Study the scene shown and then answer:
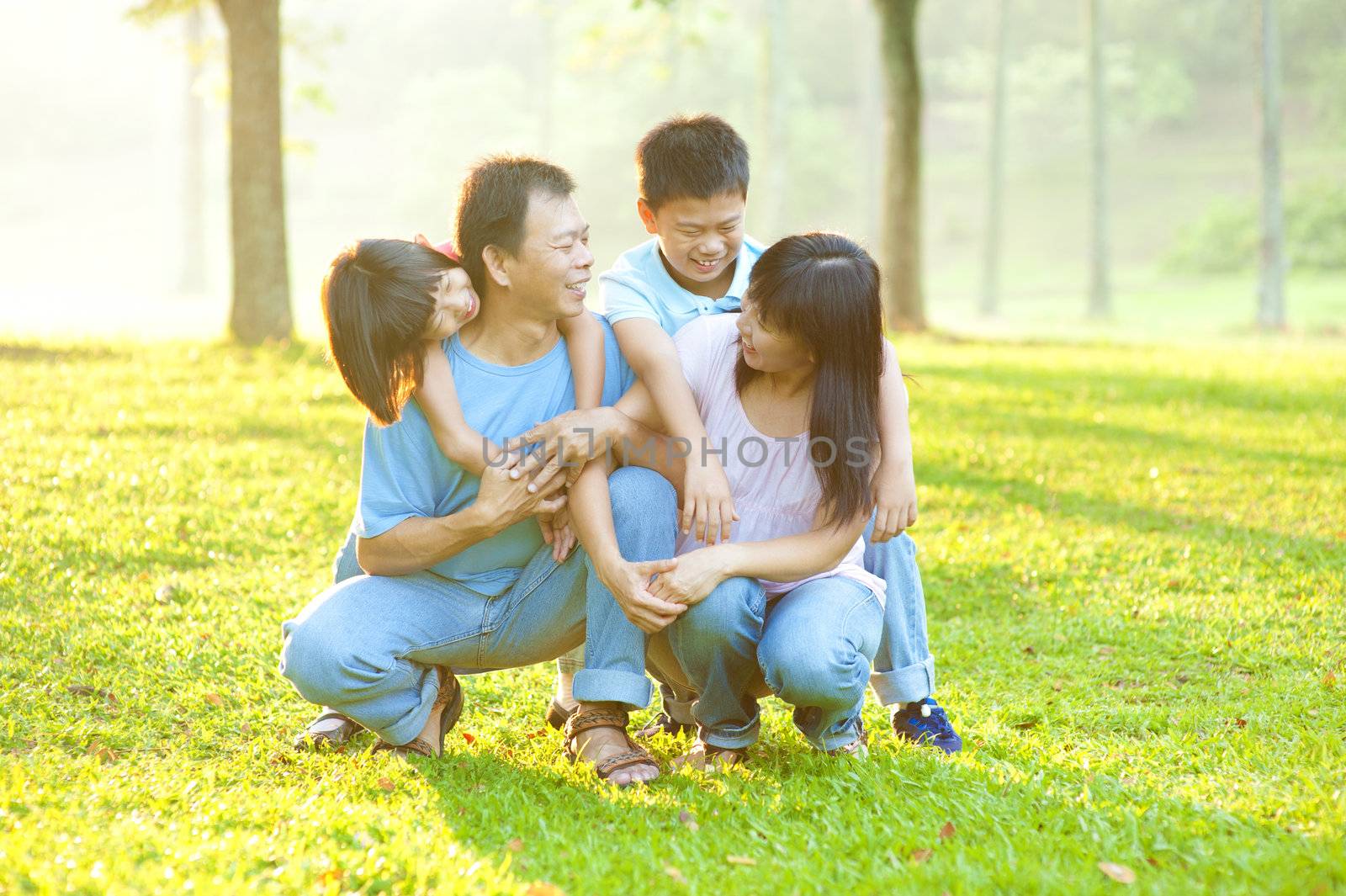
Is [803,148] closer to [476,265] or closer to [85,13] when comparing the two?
[85,13]

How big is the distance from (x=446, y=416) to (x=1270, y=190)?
774 inches

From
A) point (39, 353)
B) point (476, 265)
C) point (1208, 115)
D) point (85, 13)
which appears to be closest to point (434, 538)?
point (476, 265)

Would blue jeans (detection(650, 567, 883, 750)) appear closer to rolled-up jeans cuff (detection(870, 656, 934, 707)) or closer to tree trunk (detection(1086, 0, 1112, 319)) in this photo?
rolled-up jeans cuff (detection(870, 656, 934, 707))

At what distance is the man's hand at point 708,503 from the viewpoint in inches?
125

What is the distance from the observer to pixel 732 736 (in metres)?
3.28

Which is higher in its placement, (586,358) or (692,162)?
(692,162)

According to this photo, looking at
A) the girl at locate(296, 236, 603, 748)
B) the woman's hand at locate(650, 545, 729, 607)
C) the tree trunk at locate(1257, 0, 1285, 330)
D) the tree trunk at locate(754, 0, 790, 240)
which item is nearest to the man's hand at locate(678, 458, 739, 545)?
the woman's hand at locate(650, 545, 729, 607)

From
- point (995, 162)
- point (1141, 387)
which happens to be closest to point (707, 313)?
point (1141, 387)

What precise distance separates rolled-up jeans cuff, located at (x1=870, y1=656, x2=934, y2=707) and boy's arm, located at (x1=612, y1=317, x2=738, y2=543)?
638 mm

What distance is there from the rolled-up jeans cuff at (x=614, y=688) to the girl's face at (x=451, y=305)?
3.22 feet

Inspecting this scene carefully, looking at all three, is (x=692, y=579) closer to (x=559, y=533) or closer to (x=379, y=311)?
(x=559, y=533)

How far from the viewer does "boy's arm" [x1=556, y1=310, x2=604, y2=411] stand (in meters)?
3.38

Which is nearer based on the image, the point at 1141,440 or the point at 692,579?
the point at 692,579

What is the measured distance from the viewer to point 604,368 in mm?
3447
